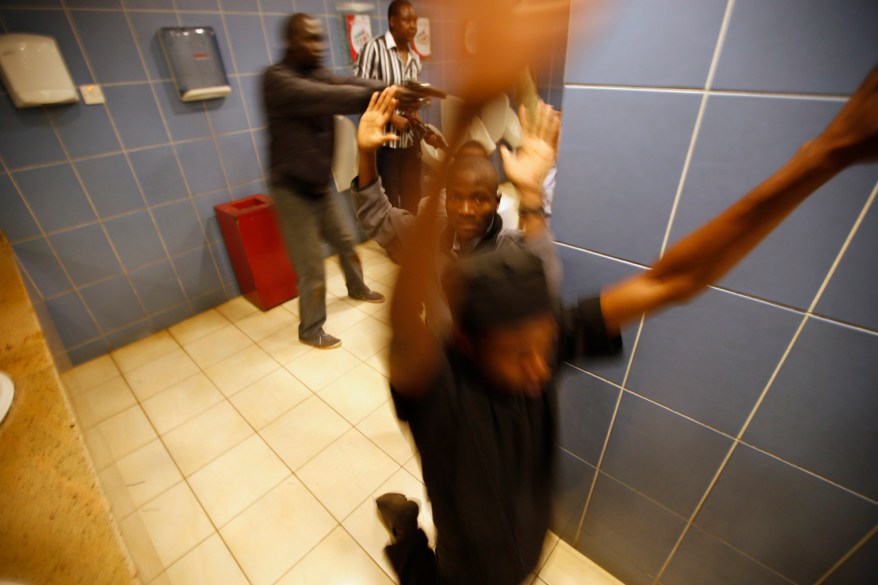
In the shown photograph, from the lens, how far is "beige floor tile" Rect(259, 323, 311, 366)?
8.38 ft

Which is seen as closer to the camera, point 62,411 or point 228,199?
point 62,411

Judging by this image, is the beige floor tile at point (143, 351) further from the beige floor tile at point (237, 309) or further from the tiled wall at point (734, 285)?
the tiled wall at point (734, 285)

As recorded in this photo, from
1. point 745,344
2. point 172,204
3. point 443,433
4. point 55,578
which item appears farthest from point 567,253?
point 172,204

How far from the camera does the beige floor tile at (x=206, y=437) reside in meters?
1.92

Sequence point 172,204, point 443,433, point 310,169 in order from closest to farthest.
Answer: point 443,433
point 310,169
point 172,204

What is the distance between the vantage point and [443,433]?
769 mm

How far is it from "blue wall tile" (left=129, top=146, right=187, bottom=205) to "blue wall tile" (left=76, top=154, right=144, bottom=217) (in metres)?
0.05

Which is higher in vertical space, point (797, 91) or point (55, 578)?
point (797, 91)

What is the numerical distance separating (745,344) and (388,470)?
1504mm

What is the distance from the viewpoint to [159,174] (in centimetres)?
256

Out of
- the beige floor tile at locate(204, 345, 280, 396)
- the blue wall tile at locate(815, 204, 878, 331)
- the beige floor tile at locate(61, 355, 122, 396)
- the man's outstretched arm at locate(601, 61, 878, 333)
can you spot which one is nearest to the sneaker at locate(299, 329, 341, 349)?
the beige floor tile at locate(204, 345, 280, 396)

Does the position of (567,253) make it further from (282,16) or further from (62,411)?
(282,16)

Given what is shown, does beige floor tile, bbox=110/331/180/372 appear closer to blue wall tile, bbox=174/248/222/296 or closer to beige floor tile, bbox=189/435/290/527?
blue wall tile, bbox=174/248/222/296

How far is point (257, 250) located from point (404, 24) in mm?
1938
